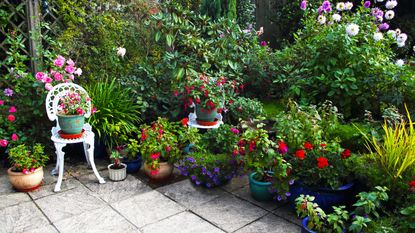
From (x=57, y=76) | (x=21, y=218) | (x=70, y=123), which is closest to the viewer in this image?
(x=21, y=218)

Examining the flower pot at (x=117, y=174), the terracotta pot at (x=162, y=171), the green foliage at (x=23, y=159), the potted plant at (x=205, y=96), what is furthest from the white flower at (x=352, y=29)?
the green foliage at (x=23, y=159)

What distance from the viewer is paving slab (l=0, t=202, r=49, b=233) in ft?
8.49

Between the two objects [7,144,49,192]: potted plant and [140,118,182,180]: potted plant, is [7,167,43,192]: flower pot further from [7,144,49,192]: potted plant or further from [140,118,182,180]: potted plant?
[140,118,182,180]: potted plant

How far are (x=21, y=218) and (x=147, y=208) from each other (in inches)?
36.3

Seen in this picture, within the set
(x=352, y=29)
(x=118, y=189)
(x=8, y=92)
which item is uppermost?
(x=352, y=29)

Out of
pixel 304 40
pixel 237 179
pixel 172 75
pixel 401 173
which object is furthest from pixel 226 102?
pixel 401 173

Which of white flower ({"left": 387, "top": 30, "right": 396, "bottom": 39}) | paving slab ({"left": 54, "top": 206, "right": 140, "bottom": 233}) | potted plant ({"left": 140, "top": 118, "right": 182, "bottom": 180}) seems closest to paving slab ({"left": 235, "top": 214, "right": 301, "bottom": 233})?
paving slab ({"left": 54, "top": 206, "right": 140, "bottom": 233})

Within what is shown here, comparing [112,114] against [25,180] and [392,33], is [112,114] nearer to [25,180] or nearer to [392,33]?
[25,180]

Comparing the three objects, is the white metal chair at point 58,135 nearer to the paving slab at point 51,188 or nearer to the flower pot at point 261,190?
the paving slab at point 51,188

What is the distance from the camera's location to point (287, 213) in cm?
282

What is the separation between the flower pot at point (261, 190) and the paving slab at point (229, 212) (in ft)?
0.33

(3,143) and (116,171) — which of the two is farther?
(116,171)

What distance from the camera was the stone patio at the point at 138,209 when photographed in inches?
103

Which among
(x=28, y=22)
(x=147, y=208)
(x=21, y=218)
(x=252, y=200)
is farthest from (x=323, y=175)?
(x=28, y=22)
